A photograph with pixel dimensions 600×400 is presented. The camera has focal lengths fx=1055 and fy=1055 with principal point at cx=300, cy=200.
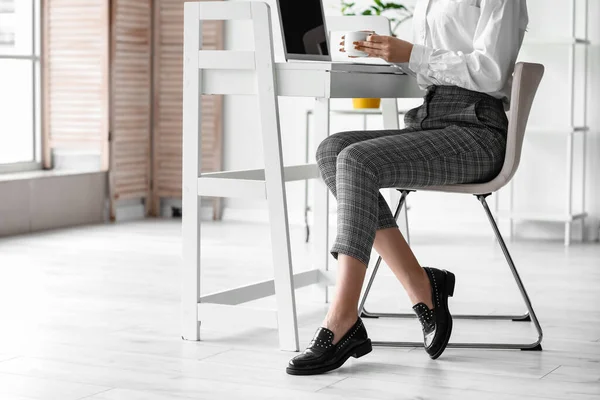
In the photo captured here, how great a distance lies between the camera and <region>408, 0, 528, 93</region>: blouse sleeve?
2518 millimetres

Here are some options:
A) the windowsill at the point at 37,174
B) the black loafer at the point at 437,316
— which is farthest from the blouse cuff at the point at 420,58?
the windowsill at the point at 37,174

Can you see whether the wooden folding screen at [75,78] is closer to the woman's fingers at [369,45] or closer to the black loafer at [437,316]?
the woman's fingers at [369,45]

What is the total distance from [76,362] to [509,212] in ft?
9.56

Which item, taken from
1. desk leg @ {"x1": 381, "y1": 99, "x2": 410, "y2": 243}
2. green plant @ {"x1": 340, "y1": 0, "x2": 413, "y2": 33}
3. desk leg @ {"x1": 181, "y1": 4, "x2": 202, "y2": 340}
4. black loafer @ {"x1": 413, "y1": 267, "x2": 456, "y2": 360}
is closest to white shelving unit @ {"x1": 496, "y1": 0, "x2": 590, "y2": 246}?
green plant @ {"x1": 340, "y1": 0, "x2": 413, "y2": 33}

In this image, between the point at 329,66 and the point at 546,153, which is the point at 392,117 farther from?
the point at 546,153

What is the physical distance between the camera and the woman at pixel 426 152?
2.33 metres

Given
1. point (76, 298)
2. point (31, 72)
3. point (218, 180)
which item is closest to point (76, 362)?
point (218, 180)

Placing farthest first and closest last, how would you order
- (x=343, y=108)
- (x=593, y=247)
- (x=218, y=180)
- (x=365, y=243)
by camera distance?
(x=343, y=108), (x=593, y=247), (x=218, y=180), (x=365, y=243)

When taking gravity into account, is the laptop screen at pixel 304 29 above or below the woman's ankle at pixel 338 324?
above

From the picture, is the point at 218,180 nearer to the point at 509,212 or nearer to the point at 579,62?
the point at 509,212

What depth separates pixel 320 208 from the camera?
322cm

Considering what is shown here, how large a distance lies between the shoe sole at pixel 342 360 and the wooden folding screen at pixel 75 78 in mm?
3401

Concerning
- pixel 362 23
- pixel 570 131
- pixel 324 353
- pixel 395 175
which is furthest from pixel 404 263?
pixel 570 131

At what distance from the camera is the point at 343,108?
530 centimetres
